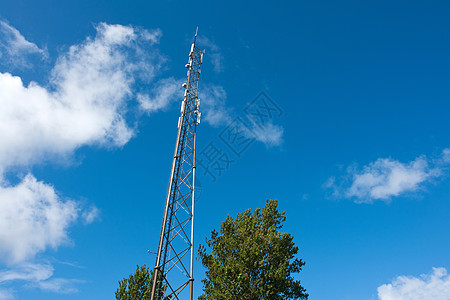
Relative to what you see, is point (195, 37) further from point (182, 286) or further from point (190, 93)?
point (182, 286)

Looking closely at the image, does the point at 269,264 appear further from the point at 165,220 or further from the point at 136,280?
the point at 136,280

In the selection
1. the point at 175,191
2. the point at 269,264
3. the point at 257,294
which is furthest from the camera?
the point at 175,191

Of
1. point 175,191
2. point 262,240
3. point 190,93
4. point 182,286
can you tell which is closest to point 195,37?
point 190,93

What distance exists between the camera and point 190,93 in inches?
918

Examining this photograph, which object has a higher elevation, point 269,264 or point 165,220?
point 165,220

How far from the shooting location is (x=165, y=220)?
17.4m

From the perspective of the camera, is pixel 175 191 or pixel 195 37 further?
pixel 195 37

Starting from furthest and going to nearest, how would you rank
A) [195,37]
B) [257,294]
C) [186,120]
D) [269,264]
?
[195,37] → [186,120] → [269,264] → [257,294]

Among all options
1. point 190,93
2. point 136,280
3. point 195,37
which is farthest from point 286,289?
point 195,37

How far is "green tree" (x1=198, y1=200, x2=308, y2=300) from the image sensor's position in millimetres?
16297

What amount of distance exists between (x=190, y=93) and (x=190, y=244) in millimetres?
12503

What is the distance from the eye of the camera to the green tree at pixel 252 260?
16.3 meters

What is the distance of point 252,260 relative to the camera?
1689cm

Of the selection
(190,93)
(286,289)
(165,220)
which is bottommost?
(286,289)
